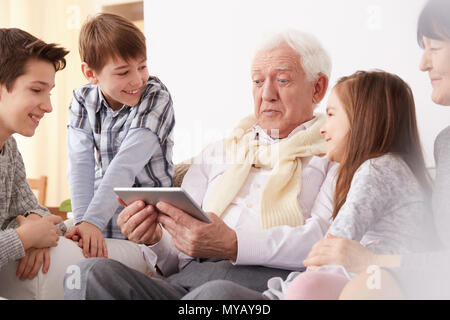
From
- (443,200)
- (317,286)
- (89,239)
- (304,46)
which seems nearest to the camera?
(317,286)

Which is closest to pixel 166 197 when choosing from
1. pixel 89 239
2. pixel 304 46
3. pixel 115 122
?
pixel 89 239

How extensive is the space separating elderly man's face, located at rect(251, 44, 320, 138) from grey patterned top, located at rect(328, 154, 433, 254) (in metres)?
0.48

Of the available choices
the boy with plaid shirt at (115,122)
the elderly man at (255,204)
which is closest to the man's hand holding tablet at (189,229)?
the elderly man at (255,204)

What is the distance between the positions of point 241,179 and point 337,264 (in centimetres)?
50

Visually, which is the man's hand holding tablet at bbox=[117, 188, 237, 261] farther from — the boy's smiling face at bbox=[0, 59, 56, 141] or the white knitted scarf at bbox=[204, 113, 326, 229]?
the boy's smiling face at bbox=[0, 59, 56, 141]

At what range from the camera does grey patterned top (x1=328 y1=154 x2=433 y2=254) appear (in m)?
1.04

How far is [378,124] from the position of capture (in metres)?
1.16

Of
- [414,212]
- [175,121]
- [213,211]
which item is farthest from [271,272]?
[175,121]

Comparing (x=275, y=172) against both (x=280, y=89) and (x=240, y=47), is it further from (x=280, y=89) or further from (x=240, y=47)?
(x=240, y=47)

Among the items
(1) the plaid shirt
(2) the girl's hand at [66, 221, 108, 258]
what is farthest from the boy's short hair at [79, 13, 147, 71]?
(2) the girl's hand at [66, 221, 108, 258]

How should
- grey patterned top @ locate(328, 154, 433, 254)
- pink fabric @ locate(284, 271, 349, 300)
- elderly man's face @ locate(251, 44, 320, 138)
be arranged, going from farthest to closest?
1. elderly man's face @ locate(251, 44, 320, 138)
2. grey patterned top @ locate(328, 154, 433, 254)
3. pink fabric @ locate(284, 271, 349, 300)

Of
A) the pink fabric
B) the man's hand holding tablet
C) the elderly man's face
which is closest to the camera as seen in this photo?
the pink fabric

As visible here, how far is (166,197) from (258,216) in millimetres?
330

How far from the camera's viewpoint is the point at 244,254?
4.15ft
